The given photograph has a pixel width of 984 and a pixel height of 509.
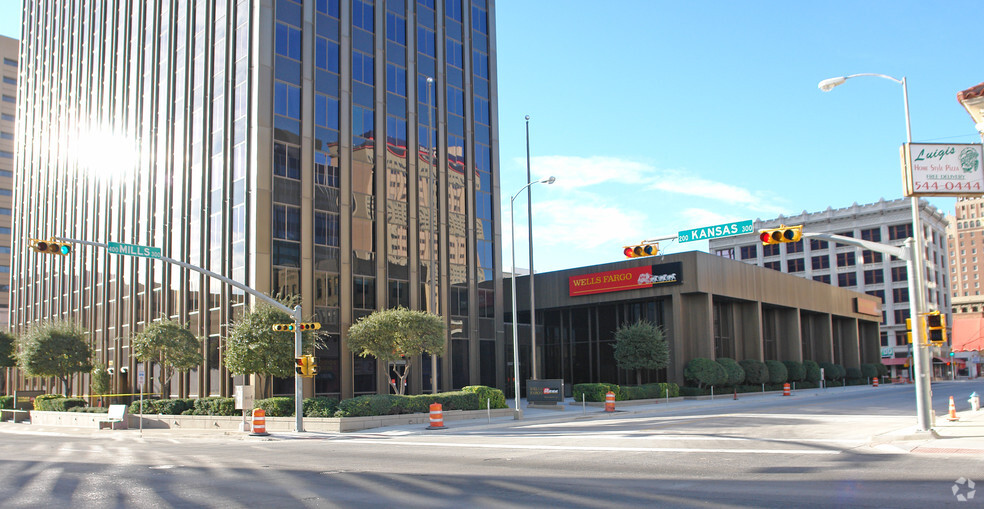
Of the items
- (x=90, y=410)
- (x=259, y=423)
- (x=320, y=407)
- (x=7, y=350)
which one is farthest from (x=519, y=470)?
(x=7, y=350)

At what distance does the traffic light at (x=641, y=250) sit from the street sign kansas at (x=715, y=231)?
926 millimetres

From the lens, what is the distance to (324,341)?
38906 mm

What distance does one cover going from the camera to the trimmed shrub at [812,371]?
63250mm

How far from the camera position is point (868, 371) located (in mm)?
78250

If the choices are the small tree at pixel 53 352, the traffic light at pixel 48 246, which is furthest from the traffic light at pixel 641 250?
the small tree at pixel 53 352

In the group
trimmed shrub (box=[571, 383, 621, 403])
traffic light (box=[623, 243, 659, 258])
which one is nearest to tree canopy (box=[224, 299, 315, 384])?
traffic light (box=[623, 243, 659, 258])

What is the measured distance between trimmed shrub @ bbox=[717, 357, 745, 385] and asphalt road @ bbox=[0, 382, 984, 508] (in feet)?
81.0

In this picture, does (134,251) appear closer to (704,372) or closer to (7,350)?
(7,350)

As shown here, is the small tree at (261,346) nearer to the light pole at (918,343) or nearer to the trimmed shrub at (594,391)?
the trimmed shrub at (594,391)

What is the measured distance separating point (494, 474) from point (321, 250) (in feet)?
88.4

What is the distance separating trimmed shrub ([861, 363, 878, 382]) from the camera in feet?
255

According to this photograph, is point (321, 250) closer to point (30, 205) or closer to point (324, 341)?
point (324, 341)

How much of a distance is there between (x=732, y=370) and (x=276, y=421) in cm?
3174

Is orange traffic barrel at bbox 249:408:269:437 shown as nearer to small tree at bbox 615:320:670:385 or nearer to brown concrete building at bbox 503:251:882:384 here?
small tree at bbox 615:320:670:385
